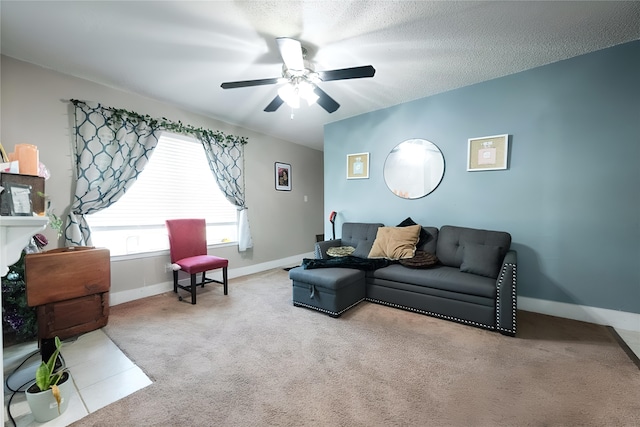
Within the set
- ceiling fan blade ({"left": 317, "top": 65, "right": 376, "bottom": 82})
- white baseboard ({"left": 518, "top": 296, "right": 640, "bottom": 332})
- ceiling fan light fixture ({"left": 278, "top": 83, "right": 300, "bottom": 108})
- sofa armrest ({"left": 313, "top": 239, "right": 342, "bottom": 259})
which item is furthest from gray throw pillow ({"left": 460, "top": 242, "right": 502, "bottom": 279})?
ceiling fan light fixture ({"left": 278, "top": 83, "right": 300, "bottom": 108})

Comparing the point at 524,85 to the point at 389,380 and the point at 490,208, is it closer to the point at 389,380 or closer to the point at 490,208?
the point at 490,208

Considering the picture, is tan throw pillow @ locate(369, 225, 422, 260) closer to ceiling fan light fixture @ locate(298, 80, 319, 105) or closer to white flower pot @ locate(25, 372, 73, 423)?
ceiling fan light fixture @ locate(298, 80, 319, 105)

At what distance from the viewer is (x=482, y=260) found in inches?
101

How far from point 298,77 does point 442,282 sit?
7.56 ft

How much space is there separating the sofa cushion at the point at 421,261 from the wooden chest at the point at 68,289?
9.82ft

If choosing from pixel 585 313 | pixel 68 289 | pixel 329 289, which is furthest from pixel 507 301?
pixel 68 289

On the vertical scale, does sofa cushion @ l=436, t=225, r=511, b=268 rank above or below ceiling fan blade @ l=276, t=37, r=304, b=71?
below

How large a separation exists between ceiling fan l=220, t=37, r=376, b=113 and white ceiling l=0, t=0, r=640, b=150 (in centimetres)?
24

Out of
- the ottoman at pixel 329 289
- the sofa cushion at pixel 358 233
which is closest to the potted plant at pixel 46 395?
the ottoman at pixel 329 289

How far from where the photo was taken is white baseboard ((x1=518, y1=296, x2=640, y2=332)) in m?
2.37

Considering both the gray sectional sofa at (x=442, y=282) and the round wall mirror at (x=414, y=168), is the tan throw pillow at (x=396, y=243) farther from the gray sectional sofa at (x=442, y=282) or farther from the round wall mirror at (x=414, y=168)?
the round wall mirror at (x=414, y=168)

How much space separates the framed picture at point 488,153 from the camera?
115 inches

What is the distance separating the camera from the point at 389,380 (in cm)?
171

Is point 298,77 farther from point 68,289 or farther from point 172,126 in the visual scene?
point 68,289
